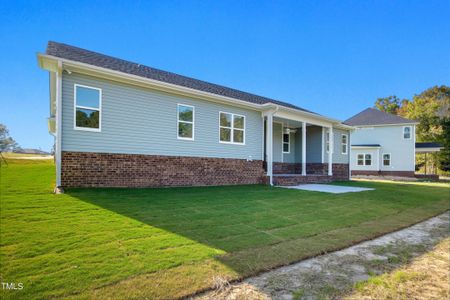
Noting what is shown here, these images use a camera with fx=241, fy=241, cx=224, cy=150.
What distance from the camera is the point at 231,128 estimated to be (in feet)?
37.7

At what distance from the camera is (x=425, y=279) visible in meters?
3.01

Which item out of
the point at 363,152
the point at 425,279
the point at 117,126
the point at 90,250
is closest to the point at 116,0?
the point at 117,126

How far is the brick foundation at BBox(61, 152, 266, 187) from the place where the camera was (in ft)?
24.2

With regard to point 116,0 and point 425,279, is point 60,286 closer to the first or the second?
point 425,279

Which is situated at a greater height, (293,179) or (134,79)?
(134,79)

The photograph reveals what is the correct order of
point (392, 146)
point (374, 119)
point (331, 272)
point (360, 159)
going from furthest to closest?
1. point (374, 119)
2. point (360, 159)
3. point (392, 146)
4. point (331, 272)

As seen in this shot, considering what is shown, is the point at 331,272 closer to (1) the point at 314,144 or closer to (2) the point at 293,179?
(2) the point at 293,179

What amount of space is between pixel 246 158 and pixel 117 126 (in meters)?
6.14

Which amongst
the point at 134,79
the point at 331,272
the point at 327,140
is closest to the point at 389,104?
the point at 327,140

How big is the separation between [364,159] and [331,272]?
27.5 meters

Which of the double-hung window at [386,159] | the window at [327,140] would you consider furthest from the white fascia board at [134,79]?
the double-hung window at [386,159]

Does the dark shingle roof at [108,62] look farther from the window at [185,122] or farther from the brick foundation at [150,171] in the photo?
the brick foundation at [150,171]

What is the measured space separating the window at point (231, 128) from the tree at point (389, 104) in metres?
48.7

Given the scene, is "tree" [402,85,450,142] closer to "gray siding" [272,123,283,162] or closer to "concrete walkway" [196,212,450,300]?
"gray siding" [272,123,283,162]
